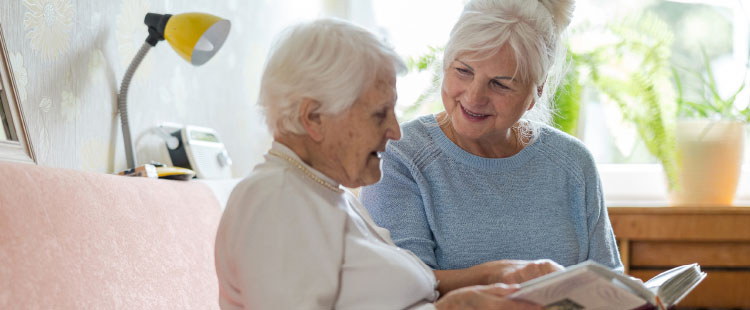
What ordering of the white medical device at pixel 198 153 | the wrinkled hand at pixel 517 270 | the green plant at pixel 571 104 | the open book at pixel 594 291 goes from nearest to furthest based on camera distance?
the open book at pixel 594 291, the wrinkled hand at pixel 517 270, the white medical device at pixel 198 153, the green plant at pixel 571 104

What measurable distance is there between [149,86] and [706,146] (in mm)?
2143

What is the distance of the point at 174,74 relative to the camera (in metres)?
2.04

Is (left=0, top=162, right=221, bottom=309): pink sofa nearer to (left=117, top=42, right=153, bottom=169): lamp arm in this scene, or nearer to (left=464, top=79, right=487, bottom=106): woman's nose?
(left=117, top=42, right=153, bottom=169): lamp arm

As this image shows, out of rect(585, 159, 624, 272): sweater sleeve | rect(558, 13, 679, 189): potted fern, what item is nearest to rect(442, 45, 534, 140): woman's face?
rect(585, 159, 624, 272): sweater sleeve

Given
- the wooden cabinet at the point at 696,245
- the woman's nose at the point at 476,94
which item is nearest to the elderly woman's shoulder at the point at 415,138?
the woman's nose at the point at 476,94

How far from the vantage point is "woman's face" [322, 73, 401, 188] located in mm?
1007

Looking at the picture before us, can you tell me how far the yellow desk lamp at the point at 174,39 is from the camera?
164cm

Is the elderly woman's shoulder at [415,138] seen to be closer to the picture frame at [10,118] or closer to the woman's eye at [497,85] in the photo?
the woman's eye at [497,85]

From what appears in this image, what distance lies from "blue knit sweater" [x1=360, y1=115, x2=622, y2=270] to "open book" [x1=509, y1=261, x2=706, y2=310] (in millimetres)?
489

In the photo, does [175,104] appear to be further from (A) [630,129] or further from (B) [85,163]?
(A) [630,129]

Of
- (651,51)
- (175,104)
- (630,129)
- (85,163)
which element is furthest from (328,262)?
(630,129)

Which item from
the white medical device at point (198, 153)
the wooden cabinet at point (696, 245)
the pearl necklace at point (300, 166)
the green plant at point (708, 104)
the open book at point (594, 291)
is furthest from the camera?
the green plant at point (708, 104)

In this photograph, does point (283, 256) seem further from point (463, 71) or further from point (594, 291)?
point (463, 71)

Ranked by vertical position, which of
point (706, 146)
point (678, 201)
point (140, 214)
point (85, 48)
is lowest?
point (678, 201)
